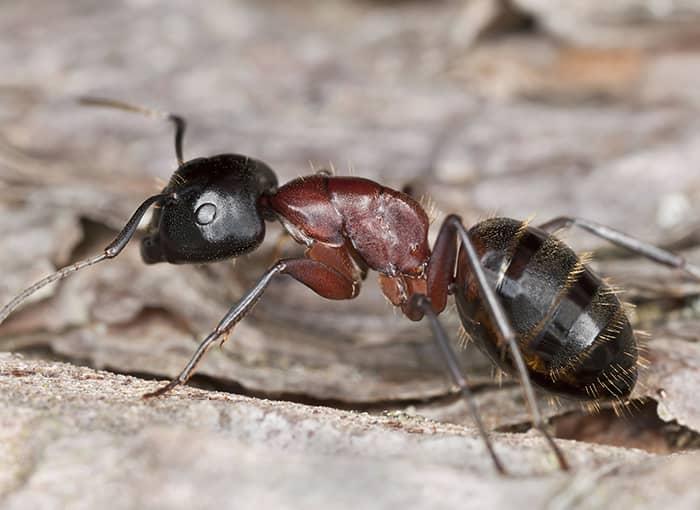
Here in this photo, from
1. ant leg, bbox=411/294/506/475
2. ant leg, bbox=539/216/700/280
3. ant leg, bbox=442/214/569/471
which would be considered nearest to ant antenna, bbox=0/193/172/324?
ant leg, bbox=411/294/506/475

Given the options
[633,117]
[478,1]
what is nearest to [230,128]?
[478,1]

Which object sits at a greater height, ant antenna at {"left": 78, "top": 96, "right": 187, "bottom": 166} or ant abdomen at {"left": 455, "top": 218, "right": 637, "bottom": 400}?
ant antenna at {"left": 78, "top": 96, "right": 187, "bottom": 166}

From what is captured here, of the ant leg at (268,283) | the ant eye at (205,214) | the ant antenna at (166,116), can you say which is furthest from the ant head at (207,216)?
the ant antenna at (166,116)

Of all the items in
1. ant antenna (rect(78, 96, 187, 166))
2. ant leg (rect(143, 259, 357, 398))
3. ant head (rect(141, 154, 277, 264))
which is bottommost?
ant leg (rect(143, 259, 357, 398))

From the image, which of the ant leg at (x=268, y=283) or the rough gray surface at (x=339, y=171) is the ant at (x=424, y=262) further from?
the rough gray surface at (x=339, y=171)

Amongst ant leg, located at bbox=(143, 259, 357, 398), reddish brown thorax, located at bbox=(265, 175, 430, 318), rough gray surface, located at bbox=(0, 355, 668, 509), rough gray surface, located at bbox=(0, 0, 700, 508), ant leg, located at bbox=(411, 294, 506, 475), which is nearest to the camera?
rough gray surface, located at bbox=(0, 355, 668, 509)

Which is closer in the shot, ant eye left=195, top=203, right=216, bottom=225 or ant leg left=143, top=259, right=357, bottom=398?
ant leg left=143, top=259, right=357, bottom=398

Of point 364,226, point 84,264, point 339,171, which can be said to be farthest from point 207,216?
point 339,171

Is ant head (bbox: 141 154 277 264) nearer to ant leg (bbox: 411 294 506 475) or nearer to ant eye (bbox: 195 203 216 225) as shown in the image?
ant eye (bbox: 195 203 216 225)
